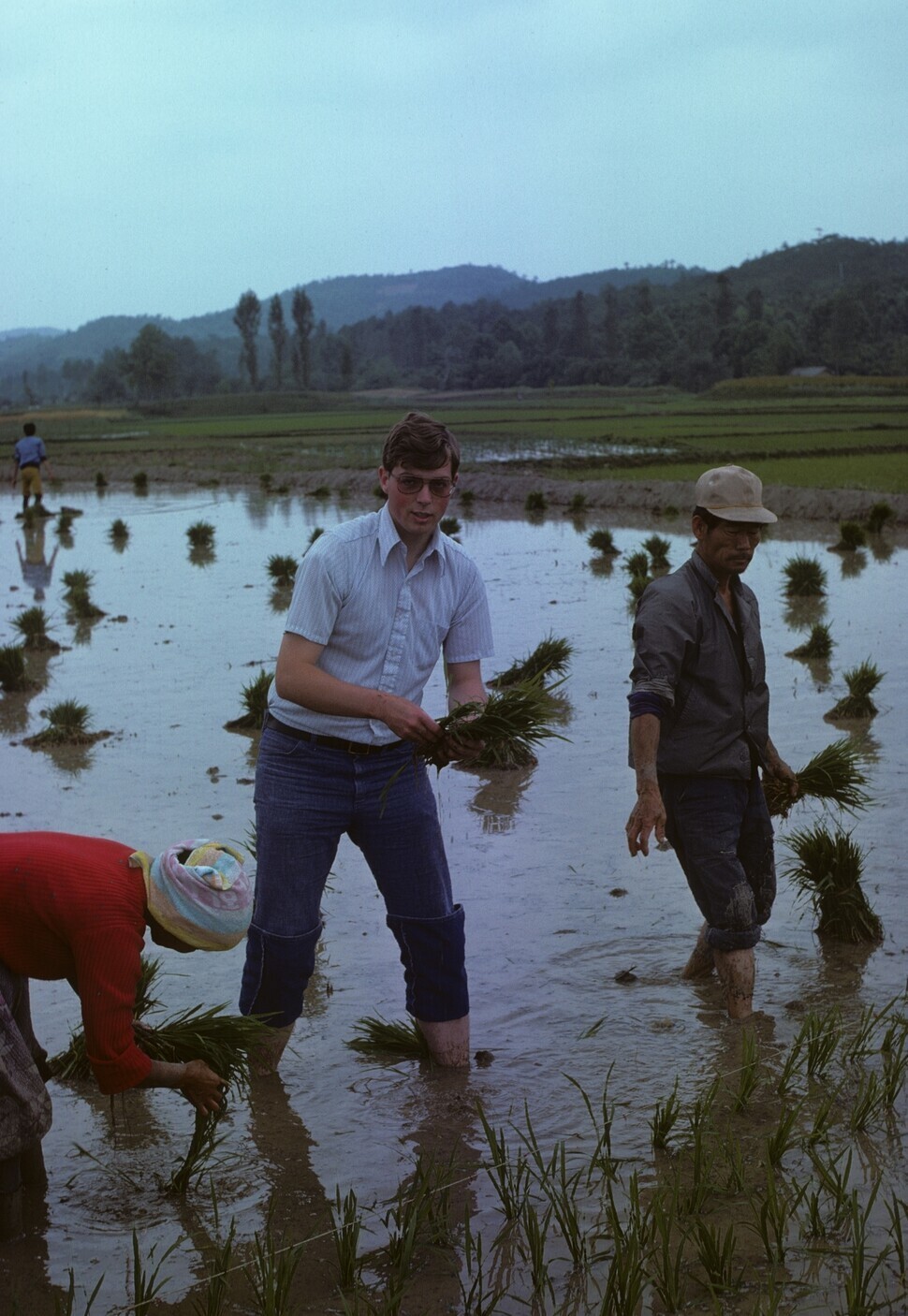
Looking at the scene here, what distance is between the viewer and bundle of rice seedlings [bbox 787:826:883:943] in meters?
5.16

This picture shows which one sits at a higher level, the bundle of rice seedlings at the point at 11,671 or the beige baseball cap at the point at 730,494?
the beige baseball cap at the point at 730,494

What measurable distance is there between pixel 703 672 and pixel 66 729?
543 cm

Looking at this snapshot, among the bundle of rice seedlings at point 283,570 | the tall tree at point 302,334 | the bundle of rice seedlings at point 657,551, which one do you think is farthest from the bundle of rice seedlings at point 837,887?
the tall tree at point 302,334

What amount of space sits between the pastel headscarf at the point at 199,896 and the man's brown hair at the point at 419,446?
1.11 m

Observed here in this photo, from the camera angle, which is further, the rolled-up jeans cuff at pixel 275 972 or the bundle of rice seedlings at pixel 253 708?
the bundle of rice seedlings at pixel 253 708

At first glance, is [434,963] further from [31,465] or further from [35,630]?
[31,465]

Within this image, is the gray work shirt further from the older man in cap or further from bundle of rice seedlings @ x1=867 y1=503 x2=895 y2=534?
bundle of rice seedlings @ x1=867 y1=503 x2=895 y2=534

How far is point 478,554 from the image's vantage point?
18891 mm

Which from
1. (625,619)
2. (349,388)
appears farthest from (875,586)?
(349,388)

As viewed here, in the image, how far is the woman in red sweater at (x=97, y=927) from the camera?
299cm

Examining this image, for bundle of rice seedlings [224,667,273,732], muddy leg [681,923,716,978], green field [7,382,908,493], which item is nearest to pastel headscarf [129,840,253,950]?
muddy leg [681,923,716,978]

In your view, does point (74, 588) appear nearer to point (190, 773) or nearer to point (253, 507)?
point (190, 773)

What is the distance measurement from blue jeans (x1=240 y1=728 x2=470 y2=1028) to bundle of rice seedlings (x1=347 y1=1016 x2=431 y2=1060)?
363 millimetres

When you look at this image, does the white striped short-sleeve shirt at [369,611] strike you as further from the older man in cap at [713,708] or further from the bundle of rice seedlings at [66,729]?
the bundle of rice seedlings at [66,729]
